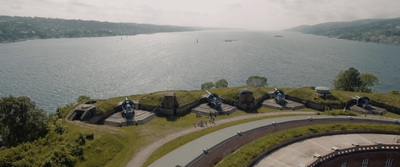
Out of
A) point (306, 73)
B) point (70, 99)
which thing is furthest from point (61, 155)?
point (306, 73)

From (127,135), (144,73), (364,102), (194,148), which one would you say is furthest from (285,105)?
(144,73)

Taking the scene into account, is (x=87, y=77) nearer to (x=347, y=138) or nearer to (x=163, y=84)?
(x=163, y=84)

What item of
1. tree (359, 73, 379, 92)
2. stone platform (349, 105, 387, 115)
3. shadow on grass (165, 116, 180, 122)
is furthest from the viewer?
tree (359, 73, 379, 92)

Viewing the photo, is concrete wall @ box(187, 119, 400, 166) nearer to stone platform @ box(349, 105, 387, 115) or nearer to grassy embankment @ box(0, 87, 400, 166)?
grassy embankment @ box(0, 87, 400, 166)

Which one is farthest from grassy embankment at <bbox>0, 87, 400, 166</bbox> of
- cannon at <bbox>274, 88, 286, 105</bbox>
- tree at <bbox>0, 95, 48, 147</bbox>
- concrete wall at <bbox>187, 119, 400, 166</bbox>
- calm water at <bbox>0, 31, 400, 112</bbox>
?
calm water at <bbox>0, 31, 400, 112</bbox>

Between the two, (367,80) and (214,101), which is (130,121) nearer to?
(214,101)

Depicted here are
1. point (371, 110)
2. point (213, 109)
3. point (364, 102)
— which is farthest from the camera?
point (364, 102)
